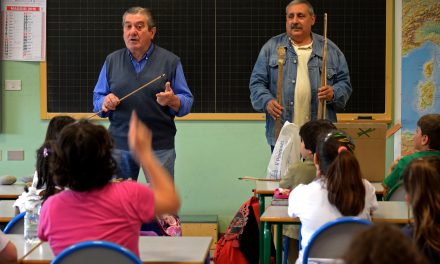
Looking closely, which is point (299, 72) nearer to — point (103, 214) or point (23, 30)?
point (23, 30)

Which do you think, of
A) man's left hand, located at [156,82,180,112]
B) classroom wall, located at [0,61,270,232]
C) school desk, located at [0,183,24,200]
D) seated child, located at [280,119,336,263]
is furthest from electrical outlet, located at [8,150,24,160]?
seated child, located at [280,119,336,263]

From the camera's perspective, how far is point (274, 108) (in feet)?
15.8

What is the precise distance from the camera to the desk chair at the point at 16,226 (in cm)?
332

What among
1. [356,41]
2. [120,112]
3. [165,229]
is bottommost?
[165,229]

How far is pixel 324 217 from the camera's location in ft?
10.6

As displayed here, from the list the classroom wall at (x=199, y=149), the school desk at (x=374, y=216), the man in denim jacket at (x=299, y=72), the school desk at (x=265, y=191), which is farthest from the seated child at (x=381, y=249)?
the classroom wall at (x=199, y=149)

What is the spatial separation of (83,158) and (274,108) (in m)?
2.54

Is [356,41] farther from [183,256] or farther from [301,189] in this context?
[183,256]

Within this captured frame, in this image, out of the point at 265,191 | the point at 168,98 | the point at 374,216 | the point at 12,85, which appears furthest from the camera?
the point at 12,85

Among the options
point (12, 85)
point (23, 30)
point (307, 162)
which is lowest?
point (307, 162)

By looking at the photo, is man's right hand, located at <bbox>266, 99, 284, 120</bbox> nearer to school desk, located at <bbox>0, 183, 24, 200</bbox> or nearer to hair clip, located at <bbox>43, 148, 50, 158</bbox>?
school desk, located at <bbox>0, 183, 24, 200</bbox>

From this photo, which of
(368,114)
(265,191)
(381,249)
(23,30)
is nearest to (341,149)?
(265,191)

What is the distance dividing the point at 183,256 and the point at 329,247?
63cm

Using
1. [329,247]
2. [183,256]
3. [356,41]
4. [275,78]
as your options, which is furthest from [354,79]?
[183,256]
